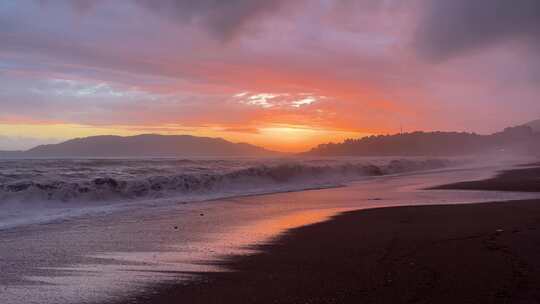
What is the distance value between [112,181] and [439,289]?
17.9 meters

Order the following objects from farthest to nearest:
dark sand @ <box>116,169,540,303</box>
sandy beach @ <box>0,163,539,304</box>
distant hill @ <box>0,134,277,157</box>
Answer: distant hill @ <box>0,134,277,157</box>
sandy beach @ <box>0,163,539,304</box>
dark sand @ <box>116,169,540,303</box>

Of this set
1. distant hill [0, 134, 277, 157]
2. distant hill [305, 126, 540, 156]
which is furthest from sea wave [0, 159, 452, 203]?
distant hill [305, 126, 540, 156]

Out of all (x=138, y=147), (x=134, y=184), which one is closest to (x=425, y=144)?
(x=138, y=147)

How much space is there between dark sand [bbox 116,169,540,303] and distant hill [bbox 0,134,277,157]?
9535cm

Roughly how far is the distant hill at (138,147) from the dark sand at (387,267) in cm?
9535

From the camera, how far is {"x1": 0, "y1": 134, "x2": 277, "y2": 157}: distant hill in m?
106

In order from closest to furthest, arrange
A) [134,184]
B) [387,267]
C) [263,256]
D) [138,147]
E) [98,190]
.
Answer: [387,267]
[263,256]
[98,190]
[134,184]
[138,147]

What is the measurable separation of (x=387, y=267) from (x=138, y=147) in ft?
390

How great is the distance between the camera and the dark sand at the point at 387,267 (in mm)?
5449

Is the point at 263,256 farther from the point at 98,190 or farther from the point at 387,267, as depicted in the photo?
the point at 98,190

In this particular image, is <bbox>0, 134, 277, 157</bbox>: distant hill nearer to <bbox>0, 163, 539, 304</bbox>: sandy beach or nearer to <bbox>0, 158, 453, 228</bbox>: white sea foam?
<bbox>0, 158, 453, 228</bbox>: white sea foam

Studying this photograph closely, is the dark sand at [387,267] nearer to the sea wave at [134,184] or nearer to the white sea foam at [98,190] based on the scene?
the white sea foam at [98,190]

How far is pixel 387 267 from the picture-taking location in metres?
6.76

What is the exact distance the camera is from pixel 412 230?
10.2m
